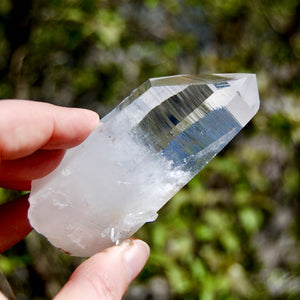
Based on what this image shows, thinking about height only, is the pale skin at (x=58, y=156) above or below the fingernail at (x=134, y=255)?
above

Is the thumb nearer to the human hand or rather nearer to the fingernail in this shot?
the fingernail

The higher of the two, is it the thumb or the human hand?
the human hand

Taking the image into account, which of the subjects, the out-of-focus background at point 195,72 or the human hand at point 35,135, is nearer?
the human hand at point 35,135

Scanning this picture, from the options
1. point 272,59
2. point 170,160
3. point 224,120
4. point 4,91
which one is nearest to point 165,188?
point 170,160

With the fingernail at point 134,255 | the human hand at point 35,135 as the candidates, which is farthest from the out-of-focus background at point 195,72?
the human hand at point 35,135

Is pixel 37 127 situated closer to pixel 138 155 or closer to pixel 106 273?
pixel 138 155

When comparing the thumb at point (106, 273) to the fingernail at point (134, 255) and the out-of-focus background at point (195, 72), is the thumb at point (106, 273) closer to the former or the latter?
the fingernail at point (134, 255)

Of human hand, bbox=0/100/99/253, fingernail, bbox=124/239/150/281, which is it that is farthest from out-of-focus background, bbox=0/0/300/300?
human hand, bbox=0/100/99/253

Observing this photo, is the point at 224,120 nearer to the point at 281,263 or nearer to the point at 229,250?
the point at 229,250
